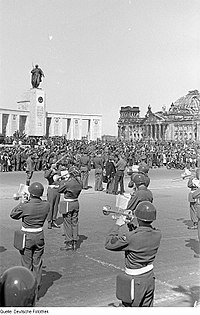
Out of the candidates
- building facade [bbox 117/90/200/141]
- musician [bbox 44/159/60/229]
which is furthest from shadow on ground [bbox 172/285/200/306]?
building facade [bbox 117/90/200/141]

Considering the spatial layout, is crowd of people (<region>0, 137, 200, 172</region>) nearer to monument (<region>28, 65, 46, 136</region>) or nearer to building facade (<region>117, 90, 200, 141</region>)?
monument (<region>28, 65, 46, 136</region>)

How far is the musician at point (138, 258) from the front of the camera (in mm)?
4438

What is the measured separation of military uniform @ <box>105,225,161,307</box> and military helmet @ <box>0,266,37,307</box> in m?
1.81

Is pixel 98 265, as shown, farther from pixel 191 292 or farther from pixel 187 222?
pixel 187 222

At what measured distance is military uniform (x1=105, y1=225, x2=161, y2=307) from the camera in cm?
444

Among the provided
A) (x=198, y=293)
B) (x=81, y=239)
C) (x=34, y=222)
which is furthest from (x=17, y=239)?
(x=81, y=239)

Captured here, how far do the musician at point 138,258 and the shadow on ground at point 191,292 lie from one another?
1.52 metres

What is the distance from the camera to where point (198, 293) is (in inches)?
243

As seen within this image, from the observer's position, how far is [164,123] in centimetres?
11062

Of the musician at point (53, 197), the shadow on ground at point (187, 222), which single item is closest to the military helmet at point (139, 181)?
the musician at point (53, 197)

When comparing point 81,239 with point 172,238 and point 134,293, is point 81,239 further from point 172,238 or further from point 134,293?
point 134,293

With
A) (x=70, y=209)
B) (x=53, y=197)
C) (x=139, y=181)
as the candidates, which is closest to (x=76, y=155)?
(x=53, y=197)

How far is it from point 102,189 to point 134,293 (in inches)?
546

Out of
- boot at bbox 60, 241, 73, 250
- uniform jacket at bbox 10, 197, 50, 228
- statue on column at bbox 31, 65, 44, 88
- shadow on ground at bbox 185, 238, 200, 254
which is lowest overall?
shadow on ground at bbox 185, 238, 200, 254
